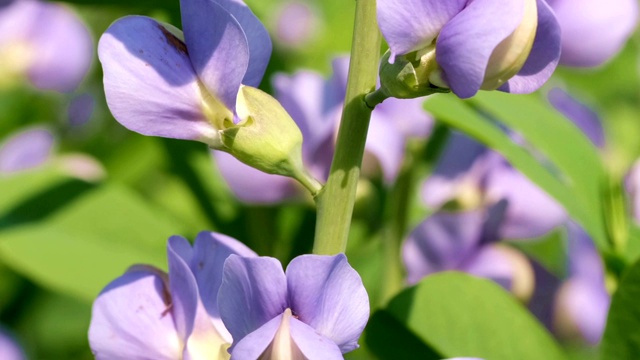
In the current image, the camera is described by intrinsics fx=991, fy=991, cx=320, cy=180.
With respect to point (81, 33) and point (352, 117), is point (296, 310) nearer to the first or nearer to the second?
point (352, 117)

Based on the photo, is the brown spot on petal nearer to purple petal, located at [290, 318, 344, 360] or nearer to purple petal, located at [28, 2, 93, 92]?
purple petal, located at [290, 318, 344, 360]

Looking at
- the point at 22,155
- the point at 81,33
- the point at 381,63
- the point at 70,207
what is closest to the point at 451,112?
the point at 381,63

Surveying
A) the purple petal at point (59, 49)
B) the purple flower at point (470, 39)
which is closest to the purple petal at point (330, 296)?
the purple flower at point (470, 39)

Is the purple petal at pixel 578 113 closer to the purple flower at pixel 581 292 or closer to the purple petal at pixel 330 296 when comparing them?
the purple flower at pixel 581 292

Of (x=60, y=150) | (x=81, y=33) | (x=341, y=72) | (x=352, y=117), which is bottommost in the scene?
(x=60, y=150)

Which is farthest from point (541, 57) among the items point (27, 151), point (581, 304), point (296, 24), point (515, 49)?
point (296, 24)
